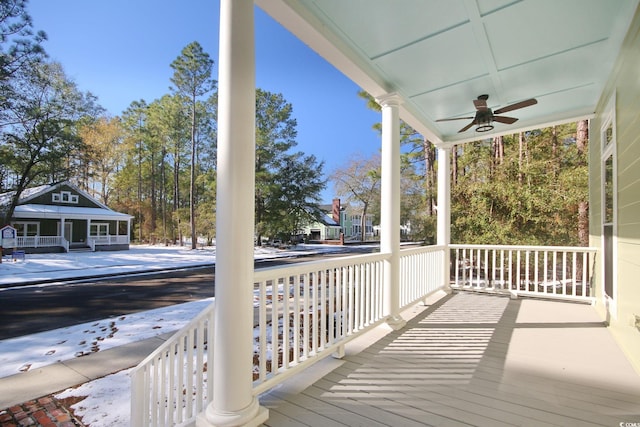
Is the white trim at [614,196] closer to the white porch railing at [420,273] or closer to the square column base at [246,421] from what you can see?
the white porch railing at [420,273]

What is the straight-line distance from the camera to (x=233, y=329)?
153 centimetres

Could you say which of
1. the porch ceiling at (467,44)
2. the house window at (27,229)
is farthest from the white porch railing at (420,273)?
the house window at (27,229)

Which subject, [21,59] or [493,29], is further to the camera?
[21,59]

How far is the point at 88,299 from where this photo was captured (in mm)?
6113

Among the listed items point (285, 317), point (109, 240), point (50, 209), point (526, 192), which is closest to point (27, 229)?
point (50, 209)

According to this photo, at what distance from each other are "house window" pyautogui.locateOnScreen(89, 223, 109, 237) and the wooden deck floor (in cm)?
2036

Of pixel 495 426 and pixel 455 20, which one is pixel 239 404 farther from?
pixel 455 20

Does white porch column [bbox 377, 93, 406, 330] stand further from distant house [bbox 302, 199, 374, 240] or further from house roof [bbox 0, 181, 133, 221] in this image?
distant house [bbox 302, 199, 374, 240]

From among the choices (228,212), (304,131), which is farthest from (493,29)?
(304,131)

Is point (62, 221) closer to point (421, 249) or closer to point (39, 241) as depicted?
point (39, 241)

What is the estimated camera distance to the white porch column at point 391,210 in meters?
3.20

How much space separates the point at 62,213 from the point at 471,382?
65.6 ft

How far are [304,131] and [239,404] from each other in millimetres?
19652

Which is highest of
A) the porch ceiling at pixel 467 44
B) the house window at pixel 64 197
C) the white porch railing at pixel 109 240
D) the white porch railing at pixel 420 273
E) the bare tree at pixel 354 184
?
the bare tree at pixel 354 184
